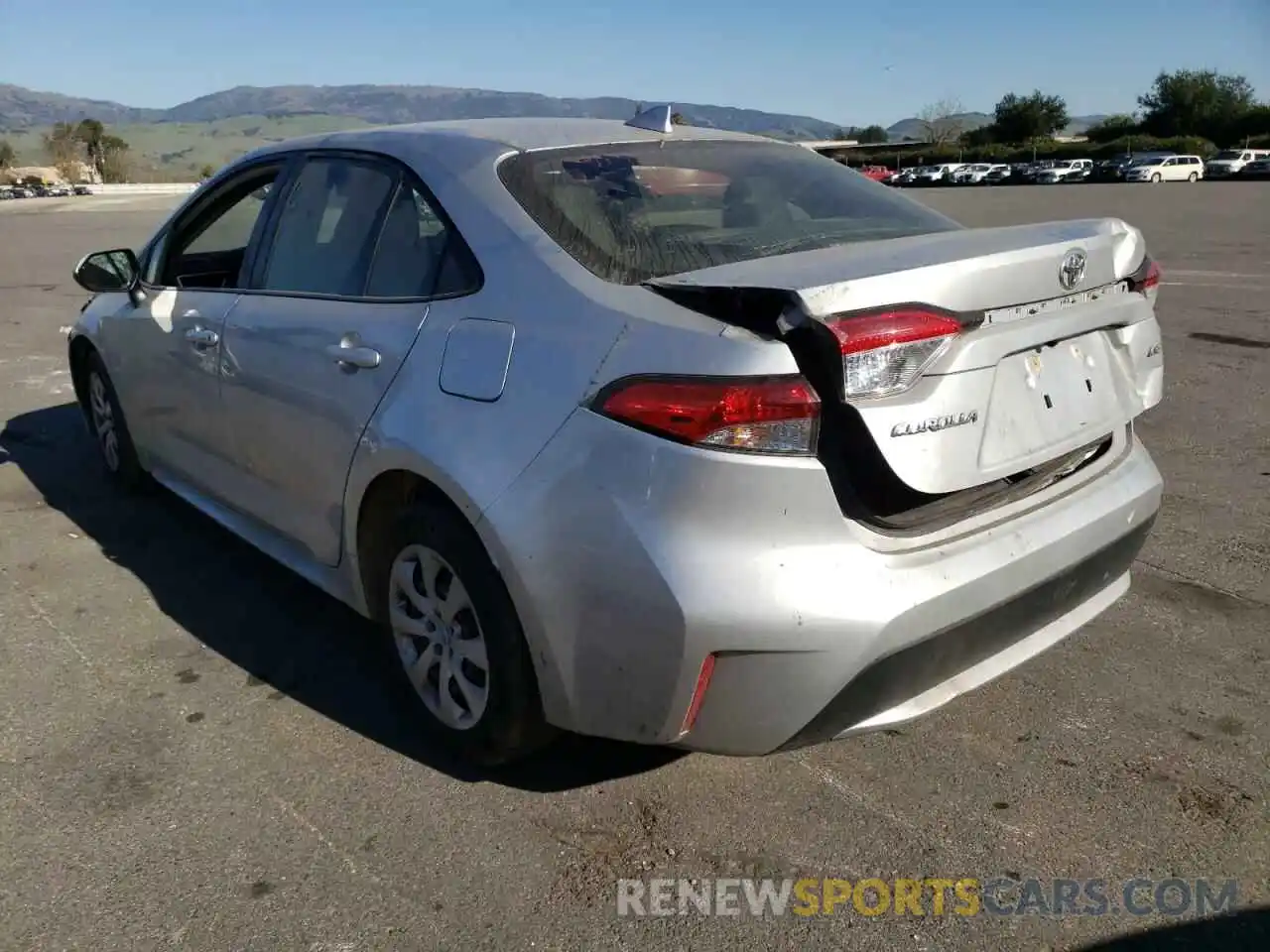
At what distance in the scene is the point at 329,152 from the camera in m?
3.48

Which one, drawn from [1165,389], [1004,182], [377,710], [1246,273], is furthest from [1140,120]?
[377,710]

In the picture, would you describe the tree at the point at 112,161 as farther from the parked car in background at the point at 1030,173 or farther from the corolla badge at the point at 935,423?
the corolla badge at the point at 935,423

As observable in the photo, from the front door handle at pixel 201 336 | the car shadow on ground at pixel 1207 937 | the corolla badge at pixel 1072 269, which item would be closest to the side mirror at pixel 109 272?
the front door handle at pixel 201 336

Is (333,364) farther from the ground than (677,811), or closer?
farther from the ground

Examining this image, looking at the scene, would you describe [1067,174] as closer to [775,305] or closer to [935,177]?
[935,177]

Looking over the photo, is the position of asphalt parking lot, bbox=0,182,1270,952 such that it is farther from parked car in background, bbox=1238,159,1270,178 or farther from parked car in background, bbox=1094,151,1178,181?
parked car in background, bbox=1094,151,1178,181

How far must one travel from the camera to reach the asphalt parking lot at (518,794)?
231 centimetres

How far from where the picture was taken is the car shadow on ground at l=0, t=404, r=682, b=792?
2.90 meters

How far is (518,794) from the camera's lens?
2754mm

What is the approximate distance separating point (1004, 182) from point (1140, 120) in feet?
113

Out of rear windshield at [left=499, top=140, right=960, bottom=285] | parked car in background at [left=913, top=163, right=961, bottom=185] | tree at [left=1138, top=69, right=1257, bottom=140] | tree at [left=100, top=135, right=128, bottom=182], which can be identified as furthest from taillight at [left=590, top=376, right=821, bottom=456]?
tree at [left=100, top=135, right=128, bottom=182]

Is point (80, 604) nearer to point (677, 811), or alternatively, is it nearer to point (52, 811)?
point (52, 811)

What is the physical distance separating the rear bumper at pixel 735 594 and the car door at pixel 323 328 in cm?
76

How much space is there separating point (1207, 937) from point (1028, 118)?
98.5 metres
